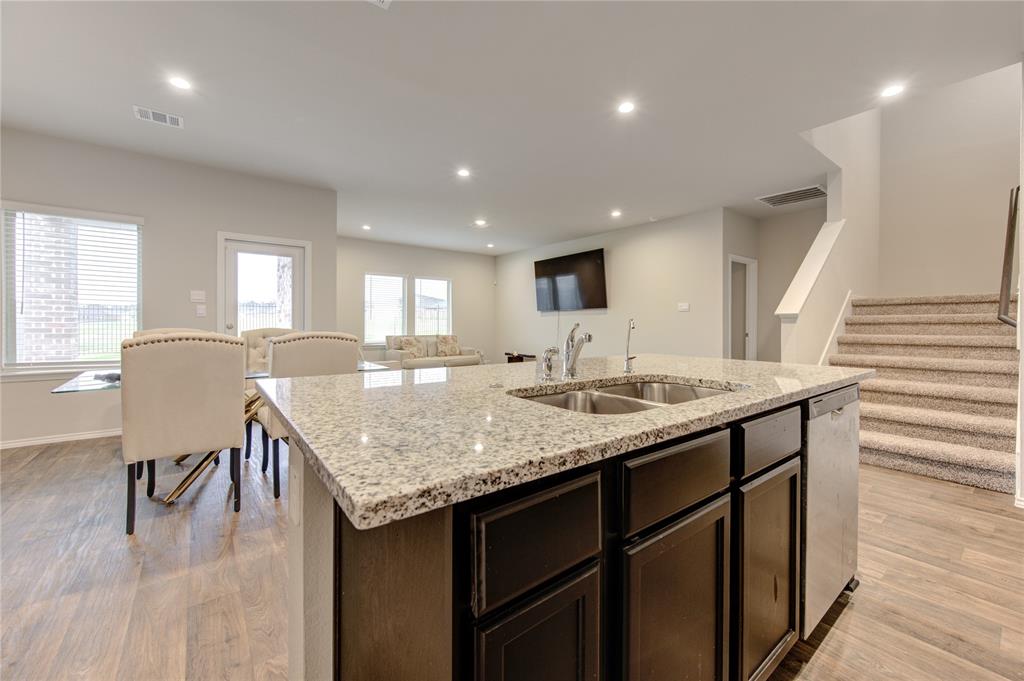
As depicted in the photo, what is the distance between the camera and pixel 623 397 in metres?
1.41

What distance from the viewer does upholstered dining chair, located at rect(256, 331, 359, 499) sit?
2.48 meters

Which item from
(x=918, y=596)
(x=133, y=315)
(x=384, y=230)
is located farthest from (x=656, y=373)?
(x=384, y=230)

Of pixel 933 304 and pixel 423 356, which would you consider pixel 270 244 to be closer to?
pixel 423 356

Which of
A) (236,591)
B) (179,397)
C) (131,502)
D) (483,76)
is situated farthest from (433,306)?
(236,591)

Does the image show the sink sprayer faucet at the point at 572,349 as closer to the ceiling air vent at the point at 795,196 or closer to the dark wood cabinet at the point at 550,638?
the dark wood cabinet at the point at 550,638

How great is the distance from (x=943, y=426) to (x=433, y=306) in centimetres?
723

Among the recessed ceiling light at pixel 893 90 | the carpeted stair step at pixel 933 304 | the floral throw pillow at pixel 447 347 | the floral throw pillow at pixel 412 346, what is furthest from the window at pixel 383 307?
the recessed ceiling light at pixel 893 90

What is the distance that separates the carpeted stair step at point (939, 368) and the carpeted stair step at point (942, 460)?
665 mm

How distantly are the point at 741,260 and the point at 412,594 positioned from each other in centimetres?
629

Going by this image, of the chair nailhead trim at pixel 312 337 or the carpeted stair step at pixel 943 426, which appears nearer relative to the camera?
the chair nailhead trim at pixel 312 337

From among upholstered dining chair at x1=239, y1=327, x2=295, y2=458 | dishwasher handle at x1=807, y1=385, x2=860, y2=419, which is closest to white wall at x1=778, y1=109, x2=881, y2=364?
dishwasher handle at x1=807, y1=385, x2=860, y2=419

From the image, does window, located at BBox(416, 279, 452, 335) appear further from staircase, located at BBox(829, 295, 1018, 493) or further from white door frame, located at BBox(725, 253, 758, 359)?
staircase, located at BBox(829, 295, 1018, 493)

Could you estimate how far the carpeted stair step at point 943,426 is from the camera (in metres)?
2.70

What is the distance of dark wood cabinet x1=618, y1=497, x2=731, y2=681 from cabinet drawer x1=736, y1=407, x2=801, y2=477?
0.13 meters
